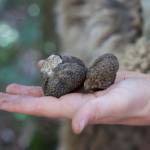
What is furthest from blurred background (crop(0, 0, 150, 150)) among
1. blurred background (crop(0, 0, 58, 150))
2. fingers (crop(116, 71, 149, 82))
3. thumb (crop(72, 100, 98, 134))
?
thumb (crop(72, 100, 98, 134))

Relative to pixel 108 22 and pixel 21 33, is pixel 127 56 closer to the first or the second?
pixel 108 22

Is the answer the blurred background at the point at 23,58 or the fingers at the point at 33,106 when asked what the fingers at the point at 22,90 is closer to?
the fingers at the point at 33,106

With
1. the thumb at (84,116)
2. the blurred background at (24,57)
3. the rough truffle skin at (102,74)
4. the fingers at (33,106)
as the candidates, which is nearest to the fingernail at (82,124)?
the thumb at (84,116)

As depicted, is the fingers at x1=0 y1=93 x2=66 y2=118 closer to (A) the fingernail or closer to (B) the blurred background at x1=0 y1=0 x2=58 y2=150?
(A) the fingernail

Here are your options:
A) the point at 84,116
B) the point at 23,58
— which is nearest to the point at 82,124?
the point at 84,116

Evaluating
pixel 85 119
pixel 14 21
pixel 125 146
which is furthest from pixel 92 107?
pixel 14 21

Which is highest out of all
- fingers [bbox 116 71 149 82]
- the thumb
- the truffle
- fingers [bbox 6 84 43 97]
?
the thumb

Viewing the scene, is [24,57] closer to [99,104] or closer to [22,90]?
[22,90]
